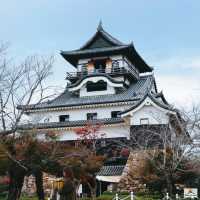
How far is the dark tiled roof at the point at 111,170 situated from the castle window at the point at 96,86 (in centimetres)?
842

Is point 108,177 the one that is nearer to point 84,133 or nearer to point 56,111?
point 84,133

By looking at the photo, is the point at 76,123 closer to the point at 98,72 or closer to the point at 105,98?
the point at 105,98

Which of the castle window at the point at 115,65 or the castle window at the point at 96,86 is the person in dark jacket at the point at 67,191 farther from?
the castle window at the point at 115,65

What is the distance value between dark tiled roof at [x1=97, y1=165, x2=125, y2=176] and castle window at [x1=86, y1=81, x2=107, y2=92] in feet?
27.6

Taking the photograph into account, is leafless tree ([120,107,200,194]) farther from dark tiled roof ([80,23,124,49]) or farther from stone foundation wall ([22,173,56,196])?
dark tiled roof ([80,23,124,49])

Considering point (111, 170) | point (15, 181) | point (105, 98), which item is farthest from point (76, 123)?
point (15, 181)

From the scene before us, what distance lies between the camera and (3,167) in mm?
19281

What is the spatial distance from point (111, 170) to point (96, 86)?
935 cm

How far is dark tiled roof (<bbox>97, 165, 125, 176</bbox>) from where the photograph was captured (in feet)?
106

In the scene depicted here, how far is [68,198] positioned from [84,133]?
43.7 feet

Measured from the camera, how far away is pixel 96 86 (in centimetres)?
3947

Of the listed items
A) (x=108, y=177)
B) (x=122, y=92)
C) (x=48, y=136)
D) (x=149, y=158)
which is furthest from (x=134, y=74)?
(x=48, y=136)

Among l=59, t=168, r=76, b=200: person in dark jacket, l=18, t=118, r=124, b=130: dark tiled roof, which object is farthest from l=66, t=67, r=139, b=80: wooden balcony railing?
l=59, t=168, r=76, b=200: person in dark jacket

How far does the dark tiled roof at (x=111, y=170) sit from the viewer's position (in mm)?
32250
